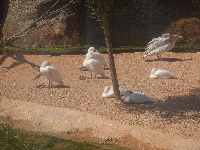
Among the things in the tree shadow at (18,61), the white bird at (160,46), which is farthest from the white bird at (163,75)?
the tree shadow at (18,61)

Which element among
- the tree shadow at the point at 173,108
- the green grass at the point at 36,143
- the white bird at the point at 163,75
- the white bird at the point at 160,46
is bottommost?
the green grass at the point at 36,143

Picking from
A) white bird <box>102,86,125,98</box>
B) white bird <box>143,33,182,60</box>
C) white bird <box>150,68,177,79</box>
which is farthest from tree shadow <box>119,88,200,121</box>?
white bird <box>143,33,182,60</box>

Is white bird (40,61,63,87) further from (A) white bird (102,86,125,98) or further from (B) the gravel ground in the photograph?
(A) white bird (102,86,125,98)

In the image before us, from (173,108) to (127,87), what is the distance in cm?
167

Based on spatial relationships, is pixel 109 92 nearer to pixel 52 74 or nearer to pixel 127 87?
pixel 127 87

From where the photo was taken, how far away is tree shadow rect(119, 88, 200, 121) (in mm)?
5621

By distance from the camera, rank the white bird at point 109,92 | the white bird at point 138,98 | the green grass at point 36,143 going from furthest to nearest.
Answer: the white bird at point 109,92, the white bird at point 138,98, the green grass at point 36,143

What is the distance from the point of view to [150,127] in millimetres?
5125

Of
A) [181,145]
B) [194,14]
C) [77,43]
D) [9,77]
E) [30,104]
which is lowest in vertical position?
[181,145]

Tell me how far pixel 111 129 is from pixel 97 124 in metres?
0.26

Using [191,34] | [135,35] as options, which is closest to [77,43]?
[135,35]

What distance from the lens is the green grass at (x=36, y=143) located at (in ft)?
15.3

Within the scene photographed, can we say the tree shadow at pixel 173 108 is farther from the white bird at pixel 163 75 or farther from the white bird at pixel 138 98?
the white bird at pixel 163 75

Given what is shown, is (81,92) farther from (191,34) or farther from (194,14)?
(194,14)
